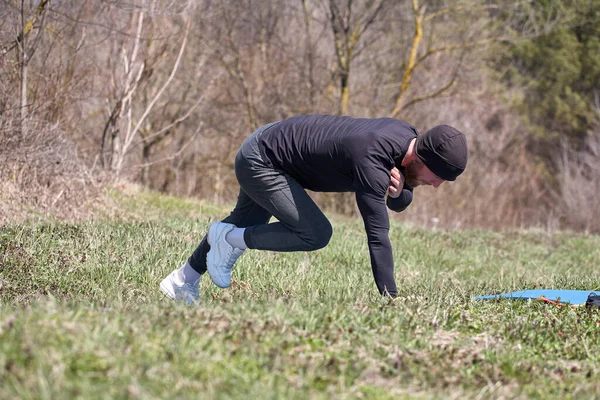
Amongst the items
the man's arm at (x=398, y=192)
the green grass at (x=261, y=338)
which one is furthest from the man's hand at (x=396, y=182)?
the green grass at (x=261, y=338)

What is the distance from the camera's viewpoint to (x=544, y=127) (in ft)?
107

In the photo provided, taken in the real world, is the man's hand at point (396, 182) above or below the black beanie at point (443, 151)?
below

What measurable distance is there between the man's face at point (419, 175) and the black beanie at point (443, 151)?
65 mm

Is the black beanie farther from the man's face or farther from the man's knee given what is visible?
the man's knee

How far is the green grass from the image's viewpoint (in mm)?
2889

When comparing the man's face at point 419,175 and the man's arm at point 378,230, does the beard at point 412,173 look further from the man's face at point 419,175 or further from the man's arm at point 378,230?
the man's arm at point 378,230

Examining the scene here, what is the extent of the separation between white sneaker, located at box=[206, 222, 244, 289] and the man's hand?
116 centimetres

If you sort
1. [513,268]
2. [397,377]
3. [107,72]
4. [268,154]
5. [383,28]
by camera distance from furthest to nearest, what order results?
[383,28], [107,72], [513,268], [268,154], [397,377]

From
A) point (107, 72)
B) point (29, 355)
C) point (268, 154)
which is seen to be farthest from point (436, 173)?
point (107, 72)

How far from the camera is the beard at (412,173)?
175 inches

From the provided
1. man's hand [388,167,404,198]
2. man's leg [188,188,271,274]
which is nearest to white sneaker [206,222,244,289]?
man's leg [188,188,271,274]

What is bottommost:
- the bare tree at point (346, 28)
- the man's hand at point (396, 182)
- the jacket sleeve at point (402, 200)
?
the jacket sleeve at point (402, 200)

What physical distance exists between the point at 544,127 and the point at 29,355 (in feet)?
106

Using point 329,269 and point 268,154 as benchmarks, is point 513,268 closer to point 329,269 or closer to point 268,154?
point 329,269
